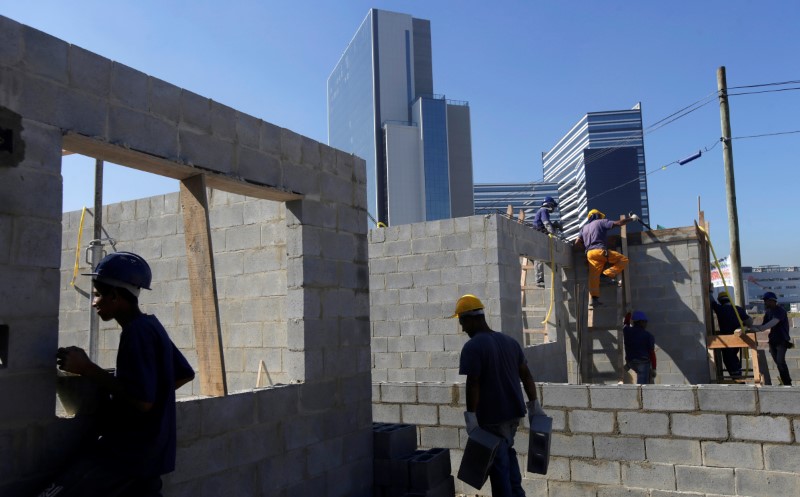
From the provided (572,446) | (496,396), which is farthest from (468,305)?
(572,446)

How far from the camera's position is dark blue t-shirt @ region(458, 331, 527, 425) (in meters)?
4.73

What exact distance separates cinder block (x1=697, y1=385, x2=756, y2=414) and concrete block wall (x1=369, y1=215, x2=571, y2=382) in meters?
3.31

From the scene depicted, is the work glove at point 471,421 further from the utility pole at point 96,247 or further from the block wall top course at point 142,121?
the utility pole at point 96,247

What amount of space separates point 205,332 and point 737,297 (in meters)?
13.5

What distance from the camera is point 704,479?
18.2 ft

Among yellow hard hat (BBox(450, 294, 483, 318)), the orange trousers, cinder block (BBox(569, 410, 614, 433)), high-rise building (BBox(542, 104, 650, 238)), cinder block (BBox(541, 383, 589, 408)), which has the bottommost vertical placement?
cinder block (BBox(569, 410, 614, 433))

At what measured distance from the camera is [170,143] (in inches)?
168

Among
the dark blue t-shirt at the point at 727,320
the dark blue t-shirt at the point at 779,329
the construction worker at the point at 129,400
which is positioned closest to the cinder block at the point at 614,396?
the construction worker at the point at 129,400

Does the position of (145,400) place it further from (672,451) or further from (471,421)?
(672,451)

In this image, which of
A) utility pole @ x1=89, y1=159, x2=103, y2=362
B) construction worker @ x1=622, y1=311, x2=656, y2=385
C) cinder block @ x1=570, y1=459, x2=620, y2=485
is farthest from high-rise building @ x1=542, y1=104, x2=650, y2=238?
cinder block @ x1=570, y1=459, x2=620, y2=485

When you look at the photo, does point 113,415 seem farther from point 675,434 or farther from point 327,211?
point 675,434

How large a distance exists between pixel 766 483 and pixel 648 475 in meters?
0.92

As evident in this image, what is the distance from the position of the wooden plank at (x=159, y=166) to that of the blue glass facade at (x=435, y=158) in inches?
4769

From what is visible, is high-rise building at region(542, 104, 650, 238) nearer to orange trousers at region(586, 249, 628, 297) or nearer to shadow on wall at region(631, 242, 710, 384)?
shadow on wall at region(631, 242, 710, 384)
